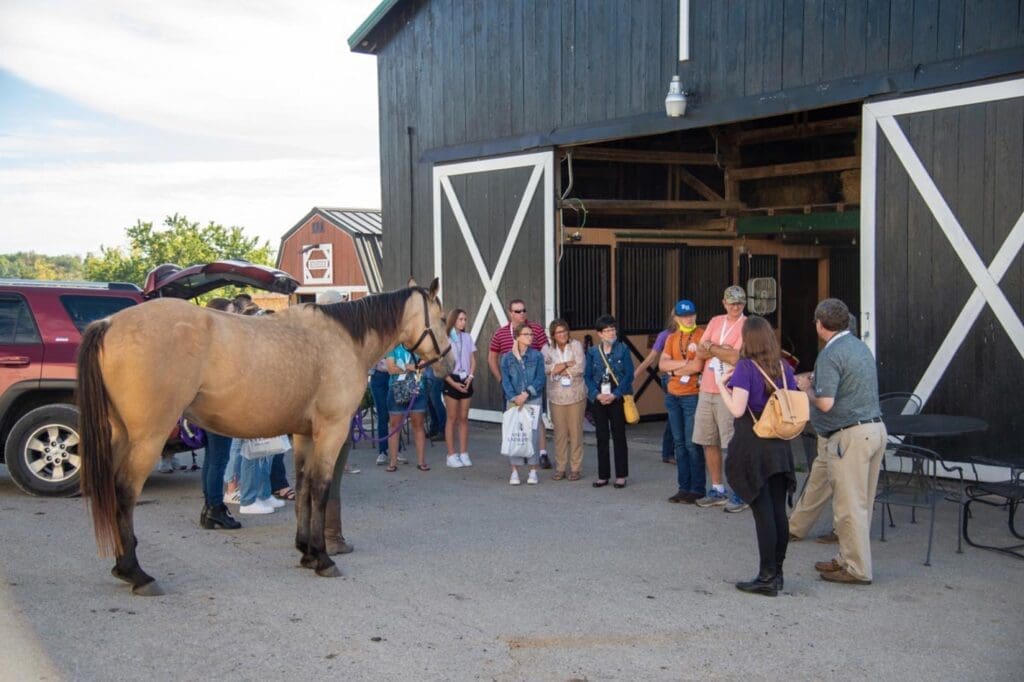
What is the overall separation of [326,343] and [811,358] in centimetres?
1005

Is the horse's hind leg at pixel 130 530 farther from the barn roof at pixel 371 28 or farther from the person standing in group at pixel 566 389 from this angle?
the barn roof at pixel 371 28

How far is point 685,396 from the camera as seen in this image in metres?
8.27

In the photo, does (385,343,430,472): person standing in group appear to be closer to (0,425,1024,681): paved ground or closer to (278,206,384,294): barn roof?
(0,425,1024,681): paved ground

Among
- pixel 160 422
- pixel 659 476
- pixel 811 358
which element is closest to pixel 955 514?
pixel 659 476

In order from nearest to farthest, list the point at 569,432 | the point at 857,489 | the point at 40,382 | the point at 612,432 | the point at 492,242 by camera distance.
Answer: the point at 857,489 < the point at 40,382 < the point at 612,432 < the point at 569,432 < the point at 492,242

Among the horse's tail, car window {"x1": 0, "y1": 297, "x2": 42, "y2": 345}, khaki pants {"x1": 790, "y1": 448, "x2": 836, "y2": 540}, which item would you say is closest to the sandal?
car window {"x1": 0, "y1": 297, "x2": 42, "y2": 345}

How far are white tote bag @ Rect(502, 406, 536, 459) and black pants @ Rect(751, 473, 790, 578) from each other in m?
3.64

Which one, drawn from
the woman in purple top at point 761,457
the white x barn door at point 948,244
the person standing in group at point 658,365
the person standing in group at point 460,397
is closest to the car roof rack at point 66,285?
the person standing in group at point 460,397

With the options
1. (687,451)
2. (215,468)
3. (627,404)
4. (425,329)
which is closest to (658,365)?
(627,404)

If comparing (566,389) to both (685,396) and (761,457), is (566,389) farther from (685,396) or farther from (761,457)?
(761,457)

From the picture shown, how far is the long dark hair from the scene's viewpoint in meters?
5.55

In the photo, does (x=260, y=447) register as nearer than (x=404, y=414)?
Yes

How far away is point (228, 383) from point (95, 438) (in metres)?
0.82

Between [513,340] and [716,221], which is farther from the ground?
[716,221]
